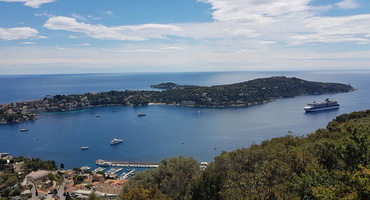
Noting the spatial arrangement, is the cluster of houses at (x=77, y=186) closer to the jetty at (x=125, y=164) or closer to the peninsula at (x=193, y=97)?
the jetty at (x=125, y=164)

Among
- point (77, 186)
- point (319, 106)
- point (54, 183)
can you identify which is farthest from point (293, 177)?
point (319, 106)

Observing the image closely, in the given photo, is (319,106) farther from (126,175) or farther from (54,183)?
(54,183)

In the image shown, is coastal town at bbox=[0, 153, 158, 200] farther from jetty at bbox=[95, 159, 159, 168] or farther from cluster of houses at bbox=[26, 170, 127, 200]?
jetty at bbox=[95, 159, 159, 168]

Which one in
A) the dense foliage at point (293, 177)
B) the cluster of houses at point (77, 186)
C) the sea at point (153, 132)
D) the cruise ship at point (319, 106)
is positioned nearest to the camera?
the dense foliage at point (293, 177)

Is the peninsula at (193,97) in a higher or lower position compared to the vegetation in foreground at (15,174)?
higher

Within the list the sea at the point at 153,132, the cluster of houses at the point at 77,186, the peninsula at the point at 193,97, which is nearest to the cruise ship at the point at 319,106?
the sea at the point at 153,132

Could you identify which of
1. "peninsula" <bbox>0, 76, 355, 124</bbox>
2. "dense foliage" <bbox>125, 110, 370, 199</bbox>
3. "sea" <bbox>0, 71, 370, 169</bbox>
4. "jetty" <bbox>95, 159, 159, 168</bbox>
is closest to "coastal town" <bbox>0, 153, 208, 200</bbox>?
"jetty" <bbox>95, 159, 159, 168</bbox>

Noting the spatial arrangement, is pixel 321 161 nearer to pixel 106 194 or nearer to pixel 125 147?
pixel 106 194

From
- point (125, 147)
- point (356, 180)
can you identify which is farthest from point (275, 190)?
point (125, 147)
